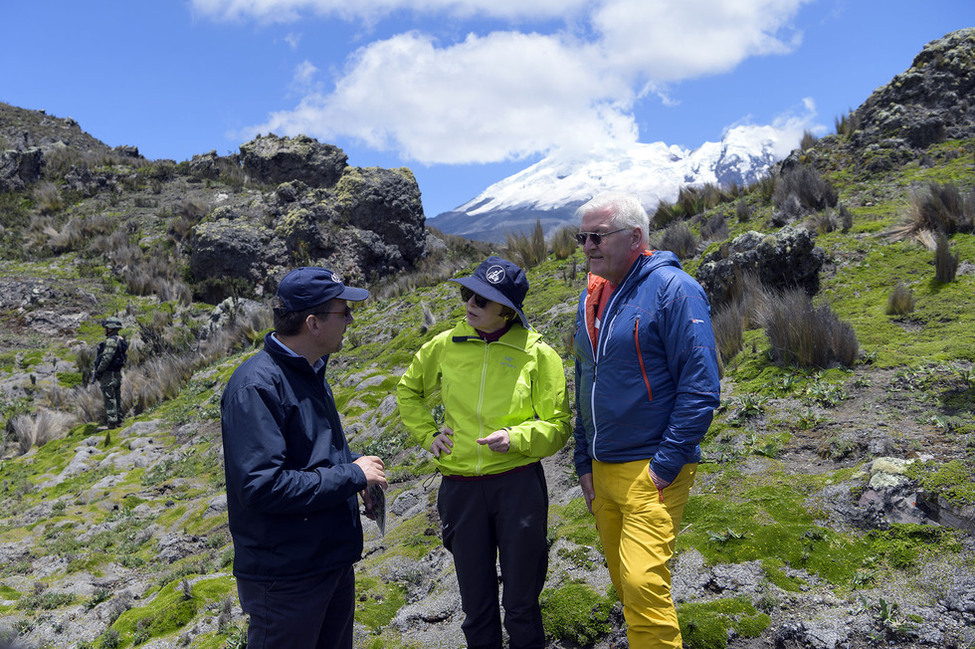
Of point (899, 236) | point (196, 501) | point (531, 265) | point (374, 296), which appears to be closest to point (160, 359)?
point (374, 296)

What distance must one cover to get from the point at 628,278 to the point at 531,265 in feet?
33.3

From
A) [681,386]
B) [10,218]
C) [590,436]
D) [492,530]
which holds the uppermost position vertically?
[10,218]

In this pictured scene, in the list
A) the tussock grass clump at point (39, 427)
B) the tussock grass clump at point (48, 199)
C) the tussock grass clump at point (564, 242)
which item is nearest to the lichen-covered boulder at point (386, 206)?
the tussock grass clump at point (564, 242)

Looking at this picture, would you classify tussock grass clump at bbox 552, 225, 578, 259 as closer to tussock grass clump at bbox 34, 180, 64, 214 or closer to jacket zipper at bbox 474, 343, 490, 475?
jacket zipper at bbox 474, 343, 490, 475

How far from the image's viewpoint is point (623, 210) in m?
2.55

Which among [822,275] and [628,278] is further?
[822,275]

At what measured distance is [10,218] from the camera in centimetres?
2003

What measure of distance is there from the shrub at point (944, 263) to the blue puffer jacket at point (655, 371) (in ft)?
18.3

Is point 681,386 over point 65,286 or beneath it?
beneath

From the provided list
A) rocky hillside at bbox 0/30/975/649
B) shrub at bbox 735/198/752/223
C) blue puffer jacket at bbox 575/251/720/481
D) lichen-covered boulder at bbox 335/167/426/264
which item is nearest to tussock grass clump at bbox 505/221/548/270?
rocky hillside at bbox 0/30/975/649

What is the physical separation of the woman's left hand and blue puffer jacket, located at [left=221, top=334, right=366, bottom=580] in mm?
559

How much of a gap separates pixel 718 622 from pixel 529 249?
1063 cm

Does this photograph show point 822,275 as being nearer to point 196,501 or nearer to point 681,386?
point 681,386

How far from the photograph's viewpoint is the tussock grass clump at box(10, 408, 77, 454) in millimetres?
10195
